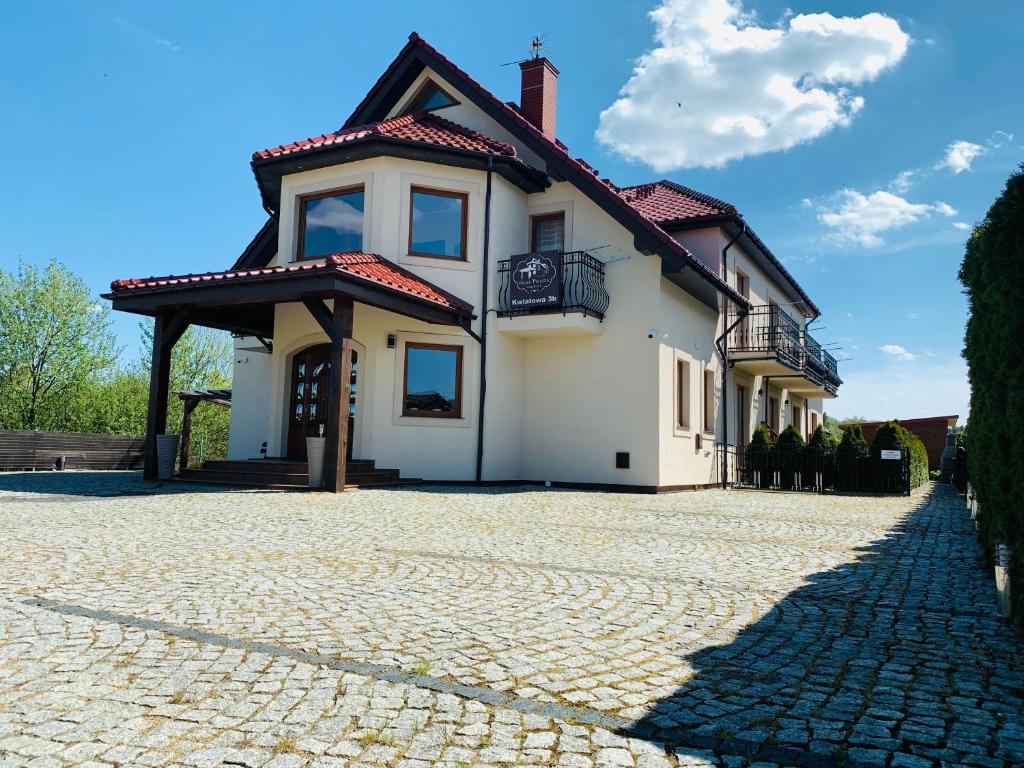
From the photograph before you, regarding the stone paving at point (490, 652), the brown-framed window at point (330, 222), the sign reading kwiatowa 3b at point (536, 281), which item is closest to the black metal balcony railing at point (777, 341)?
the sign reading kwiatowa 3b at point (536, 281)

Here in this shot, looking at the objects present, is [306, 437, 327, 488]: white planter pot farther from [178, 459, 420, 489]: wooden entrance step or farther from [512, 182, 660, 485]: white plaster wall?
[512, 182, 660, 485]: white plaster wall

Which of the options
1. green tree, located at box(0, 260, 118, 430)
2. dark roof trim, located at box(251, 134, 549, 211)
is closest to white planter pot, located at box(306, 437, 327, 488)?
dark roof trim, located at box(251, 134, 549, 211)

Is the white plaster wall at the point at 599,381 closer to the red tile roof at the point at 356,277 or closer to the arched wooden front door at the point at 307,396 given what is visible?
the red tile roof at the point at 356,277

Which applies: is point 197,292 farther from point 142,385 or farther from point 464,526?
point 142,385

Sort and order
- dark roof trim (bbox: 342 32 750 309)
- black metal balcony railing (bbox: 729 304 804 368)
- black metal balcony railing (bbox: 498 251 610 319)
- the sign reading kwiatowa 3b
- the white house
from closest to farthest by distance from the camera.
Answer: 1. dark roof trim (bbox: 342 32 750 309)
2. the white house
3. the sign reading kwiatowa 3b
4. black metal balcony railing (bbox: 498 251 610 319)
5. black metal balcony railing (bbox: 729 304 804 368)

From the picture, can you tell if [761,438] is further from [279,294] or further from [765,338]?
[279,294]

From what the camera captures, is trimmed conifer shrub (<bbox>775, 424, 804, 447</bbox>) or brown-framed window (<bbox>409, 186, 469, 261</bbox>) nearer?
brown-framed window (<bbox>409, 186, 469, 261</bbox>)

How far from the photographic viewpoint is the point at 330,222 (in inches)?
573

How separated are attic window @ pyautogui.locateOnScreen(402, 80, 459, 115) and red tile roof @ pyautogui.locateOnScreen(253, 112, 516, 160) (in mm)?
1363

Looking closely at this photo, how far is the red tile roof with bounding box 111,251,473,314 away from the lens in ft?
36.9

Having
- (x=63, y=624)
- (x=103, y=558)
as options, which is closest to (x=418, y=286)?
(x=103, y=558)

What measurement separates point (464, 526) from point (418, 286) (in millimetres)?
6464

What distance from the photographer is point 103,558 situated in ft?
17.9

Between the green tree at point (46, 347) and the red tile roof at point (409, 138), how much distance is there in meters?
17.6
